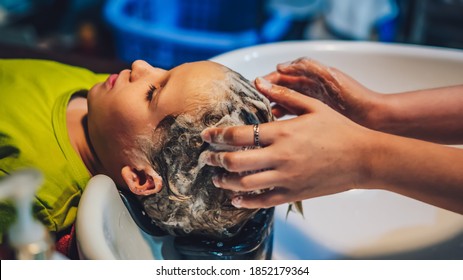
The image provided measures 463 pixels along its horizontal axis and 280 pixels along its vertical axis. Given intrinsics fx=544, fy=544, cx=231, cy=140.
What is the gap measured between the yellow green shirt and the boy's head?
55 millimetres

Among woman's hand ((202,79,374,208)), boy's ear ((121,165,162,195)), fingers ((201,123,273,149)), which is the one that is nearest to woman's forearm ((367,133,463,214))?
woman's hand ((202,79,374,208))

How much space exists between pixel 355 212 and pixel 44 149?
0.52 m

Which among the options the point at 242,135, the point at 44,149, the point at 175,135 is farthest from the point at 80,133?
the point at 242,135

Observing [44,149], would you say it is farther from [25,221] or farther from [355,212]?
[355,212]

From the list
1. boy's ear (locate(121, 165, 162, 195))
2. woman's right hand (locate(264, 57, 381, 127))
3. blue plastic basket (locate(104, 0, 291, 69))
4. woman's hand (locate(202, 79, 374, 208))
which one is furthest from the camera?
blue plastic basket (locate(104, 0, 291, 69))

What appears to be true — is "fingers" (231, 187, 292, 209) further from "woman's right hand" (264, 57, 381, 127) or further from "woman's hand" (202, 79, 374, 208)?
"woman's right hand" (264, 57, 381, 127)

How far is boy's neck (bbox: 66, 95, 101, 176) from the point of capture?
0.82 metres

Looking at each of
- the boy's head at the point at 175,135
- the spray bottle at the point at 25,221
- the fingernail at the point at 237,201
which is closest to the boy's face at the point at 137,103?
the boy's head at the point at 175,135

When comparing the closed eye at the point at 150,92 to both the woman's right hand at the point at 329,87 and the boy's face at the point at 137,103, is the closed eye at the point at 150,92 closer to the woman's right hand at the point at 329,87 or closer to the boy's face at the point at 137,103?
the boy's face at the point at 137,103

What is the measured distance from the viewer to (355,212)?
0.94 m

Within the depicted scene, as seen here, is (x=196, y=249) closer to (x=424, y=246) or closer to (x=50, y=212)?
(x=50, y=212)

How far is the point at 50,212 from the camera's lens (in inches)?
29.3

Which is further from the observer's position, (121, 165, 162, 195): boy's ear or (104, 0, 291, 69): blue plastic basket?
Answer: (104, 0, 291, 69): blue plastic basket

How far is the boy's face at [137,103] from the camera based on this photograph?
2.36 feet
